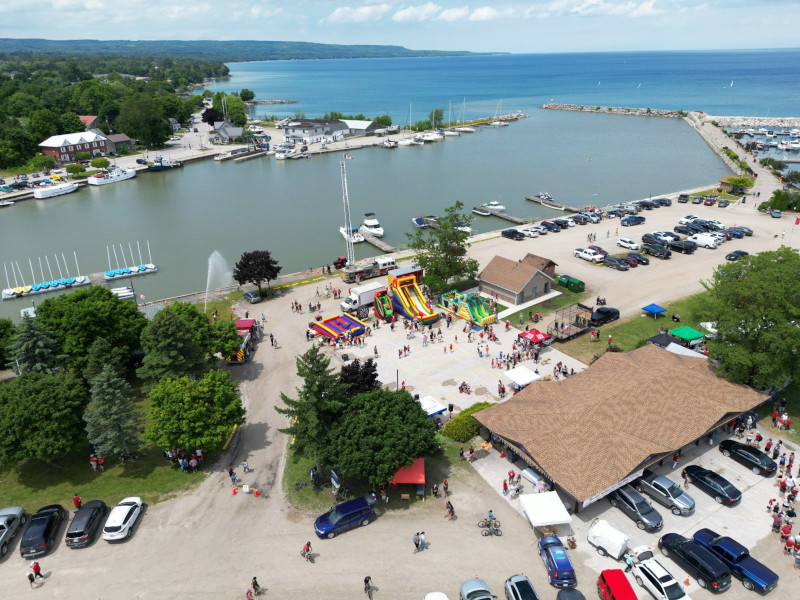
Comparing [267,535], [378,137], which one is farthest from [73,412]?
[378,137]

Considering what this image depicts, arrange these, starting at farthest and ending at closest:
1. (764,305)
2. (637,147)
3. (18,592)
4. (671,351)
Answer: (637,147) → (671,351) → (764,305) → (18,592)

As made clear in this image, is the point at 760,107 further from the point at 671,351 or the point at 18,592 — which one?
the point at 18,592

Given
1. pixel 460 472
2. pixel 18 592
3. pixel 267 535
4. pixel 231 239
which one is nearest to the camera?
pixel 18 592

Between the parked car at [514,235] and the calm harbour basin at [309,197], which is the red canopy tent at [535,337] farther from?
the calm harbour basin at [309,197]

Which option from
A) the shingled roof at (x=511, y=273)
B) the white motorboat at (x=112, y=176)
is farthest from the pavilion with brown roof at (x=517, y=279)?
the white motorboat at (x=112, y=176)

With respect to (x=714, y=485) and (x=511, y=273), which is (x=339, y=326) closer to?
(x=511, y=273)

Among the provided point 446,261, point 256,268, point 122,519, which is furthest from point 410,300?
point 122,519
